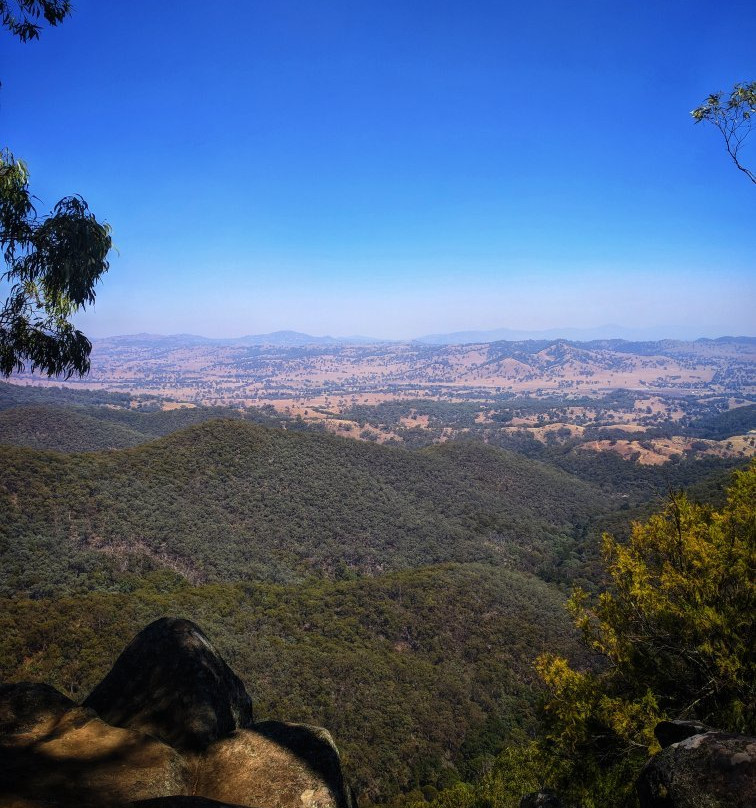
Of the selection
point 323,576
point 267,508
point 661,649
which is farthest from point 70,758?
point 267,508

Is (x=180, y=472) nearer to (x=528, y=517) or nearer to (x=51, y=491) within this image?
(x=51, y=491)

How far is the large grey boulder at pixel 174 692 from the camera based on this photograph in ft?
22.4

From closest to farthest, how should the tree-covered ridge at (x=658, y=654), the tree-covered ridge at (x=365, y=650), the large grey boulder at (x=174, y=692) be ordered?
the large grey boulder at (x=174, y=692), the tree-covered ridge at (x=658, y=654), the tree-covered ridge at (x=365, y=650)

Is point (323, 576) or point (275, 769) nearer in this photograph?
point (275, 769)

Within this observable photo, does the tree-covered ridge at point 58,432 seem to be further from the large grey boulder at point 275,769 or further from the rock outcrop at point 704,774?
the rock outcrop at point 704,774

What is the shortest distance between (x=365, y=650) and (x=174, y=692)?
4367cm

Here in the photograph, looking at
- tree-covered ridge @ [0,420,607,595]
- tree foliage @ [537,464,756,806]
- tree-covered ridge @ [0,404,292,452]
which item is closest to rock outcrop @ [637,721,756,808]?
tree foliage @ [537,464,756,806]

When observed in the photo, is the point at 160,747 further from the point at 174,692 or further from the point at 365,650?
the point at 365,650

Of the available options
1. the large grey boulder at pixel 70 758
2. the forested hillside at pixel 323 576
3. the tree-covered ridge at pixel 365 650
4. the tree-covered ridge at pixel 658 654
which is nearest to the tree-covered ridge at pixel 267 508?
the forested hillside at pixel 323 576

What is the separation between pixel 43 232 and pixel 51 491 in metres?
63.2

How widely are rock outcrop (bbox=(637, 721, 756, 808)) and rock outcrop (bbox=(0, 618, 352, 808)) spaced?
393 cm

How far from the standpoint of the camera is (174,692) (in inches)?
288

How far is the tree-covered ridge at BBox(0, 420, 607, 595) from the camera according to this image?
53031 mm

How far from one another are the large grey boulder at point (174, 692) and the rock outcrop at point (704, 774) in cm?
605
